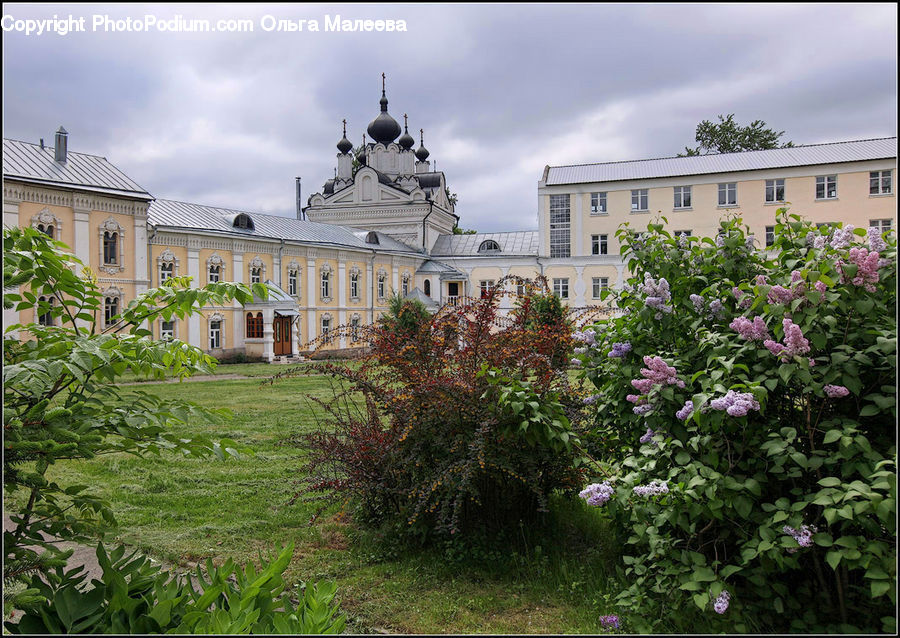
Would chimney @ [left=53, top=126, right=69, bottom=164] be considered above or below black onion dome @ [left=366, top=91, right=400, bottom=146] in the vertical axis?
below

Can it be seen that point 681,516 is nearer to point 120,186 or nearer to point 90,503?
point 90,503

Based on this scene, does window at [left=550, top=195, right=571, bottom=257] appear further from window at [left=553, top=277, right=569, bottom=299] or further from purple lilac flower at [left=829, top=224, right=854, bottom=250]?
purple lilac flower at [left=829, top=224, right=854, bottom=250]

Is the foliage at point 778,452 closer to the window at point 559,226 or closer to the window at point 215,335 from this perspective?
the window at point 215,335

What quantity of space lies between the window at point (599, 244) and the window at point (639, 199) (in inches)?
84.5

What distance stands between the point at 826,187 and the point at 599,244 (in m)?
10.7

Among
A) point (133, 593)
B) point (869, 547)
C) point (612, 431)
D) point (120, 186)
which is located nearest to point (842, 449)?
point (869, 547)

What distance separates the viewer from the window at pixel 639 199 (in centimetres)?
3106

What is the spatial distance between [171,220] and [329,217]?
17.1 metres

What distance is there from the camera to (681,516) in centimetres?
271

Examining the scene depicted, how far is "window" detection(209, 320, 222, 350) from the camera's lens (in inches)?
945

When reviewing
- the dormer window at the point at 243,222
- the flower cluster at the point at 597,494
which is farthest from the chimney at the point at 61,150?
the flower cluster at the point at 597,494

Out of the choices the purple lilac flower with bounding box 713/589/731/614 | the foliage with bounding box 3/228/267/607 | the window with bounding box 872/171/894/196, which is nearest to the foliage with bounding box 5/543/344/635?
the foliage with bounding box 3/228/267/607

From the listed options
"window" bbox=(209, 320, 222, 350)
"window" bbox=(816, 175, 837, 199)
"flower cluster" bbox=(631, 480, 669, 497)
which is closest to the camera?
"flower cluster" bbox=(631, 480, 669, 497)

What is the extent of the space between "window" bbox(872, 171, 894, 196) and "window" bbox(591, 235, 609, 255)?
39.4 feet
